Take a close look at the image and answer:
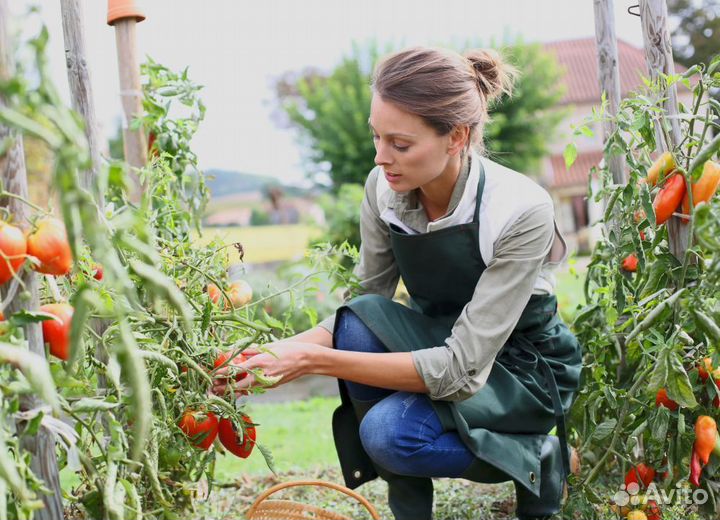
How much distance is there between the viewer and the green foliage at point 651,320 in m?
1.66

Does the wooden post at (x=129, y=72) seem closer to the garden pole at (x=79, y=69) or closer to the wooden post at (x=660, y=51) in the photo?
the garden pole at (x=79, y=69)

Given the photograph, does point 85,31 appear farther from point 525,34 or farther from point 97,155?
point 525,34

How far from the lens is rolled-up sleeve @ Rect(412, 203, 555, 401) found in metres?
1.80

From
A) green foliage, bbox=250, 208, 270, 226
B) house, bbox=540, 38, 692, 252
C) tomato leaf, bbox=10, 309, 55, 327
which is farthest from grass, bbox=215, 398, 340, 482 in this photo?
house, bbox=540, 38, 692, 252

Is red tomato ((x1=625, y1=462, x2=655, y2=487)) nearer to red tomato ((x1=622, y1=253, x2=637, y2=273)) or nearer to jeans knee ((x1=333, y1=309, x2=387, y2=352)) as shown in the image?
red tomato ((x1=622, y1=253, x2=637, y2=273))

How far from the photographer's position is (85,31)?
5.76 feet

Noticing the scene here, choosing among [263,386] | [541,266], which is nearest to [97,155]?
[263,386]

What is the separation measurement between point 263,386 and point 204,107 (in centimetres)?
89

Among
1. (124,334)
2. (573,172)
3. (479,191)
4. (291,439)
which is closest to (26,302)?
(124,334)

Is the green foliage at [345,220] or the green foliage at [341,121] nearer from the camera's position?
the green foliage at [345,220]

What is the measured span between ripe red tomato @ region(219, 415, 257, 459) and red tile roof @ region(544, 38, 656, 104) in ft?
62.7

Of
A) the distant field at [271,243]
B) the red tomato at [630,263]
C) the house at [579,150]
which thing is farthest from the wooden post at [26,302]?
the house at [579,150]

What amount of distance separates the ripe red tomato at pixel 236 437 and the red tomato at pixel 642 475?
85cm

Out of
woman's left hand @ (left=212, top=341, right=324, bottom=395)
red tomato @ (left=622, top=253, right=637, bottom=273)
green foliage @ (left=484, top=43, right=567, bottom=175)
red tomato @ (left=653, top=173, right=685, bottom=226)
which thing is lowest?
green foliage @ (left=484, top=43, right=567, bottom=175)
